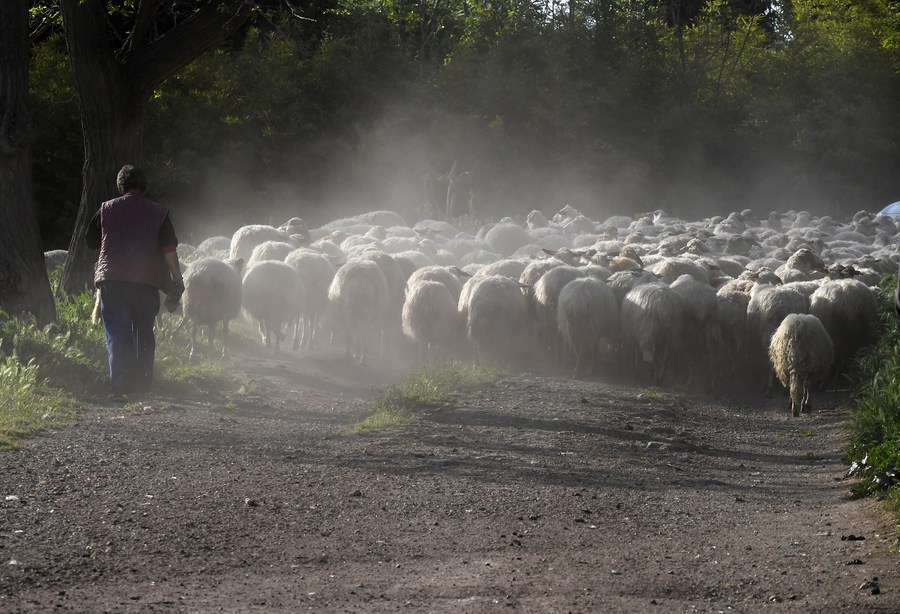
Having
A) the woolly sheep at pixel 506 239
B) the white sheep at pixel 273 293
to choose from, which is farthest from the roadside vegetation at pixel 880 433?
the woolly sheep at pixel 506 239

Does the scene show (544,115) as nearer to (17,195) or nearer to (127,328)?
(17,195)

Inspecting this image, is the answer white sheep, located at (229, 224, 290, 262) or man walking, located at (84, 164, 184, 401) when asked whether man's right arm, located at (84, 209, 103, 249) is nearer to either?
man walking, located at (84, 164, 184, 401)

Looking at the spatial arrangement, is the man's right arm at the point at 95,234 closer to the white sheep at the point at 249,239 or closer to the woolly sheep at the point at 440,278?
the woolly sheep at the point at 440,278

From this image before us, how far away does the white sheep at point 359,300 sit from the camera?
15.4 m

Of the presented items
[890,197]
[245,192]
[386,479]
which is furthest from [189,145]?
[386,479]

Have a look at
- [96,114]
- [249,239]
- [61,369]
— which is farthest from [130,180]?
[249,239]

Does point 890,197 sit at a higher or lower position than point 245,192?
higher

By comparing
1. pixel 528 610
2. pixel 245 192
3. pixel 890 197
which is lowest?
pixel 528 610

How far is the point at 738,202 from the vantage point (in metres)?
44.2

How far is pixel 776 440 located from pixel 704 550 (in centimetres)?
489

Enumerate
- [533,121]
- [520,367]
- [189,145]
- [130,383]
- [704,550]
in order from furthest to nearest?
1. [533,121]
2. [189,145]
3. [520,367]
4. [130,383]
5. [704,550]

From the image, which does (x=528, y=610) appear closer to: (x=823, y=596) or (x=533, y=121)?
(x=823, y=596)

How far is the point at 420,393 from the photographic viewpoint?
36.1 feet

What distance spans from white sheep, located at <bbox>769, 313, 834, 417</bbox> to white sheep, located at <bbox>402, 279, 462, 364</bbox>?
4258 millimetres
